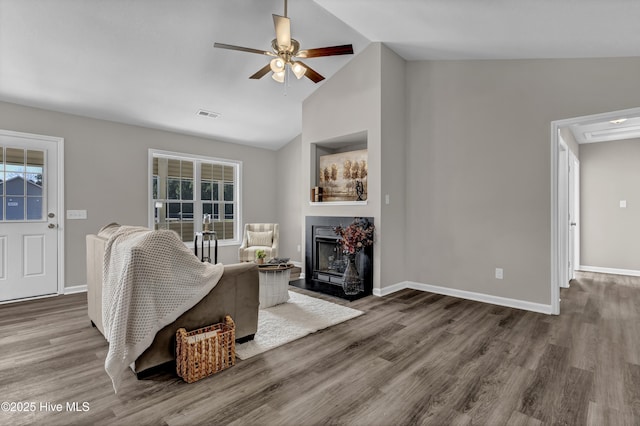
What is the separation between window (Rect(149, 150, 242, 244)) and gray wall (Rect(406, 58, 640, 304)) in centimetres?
355

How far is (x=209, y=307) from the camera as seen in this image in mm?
2295

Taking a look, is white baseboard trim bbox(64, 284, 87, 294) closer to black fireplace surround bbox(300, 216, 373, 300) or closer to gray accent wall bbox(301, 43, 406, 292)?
black fireplace surround bbox(300, 216, 373, 300)

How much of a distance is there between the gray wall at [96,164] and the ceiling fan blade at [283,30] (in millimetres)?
3195

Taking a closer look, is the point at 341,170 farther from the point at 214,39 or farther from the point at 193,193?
the point at 193,193

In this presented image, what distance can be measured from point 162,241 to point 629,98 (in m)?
4.22

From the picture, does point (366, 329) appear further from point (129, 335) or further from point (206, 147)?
point (206, 147)

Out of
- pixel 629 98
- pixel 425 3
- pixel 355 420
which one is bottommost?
pixel 355 420

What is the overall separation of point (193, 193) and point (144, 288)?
403cm

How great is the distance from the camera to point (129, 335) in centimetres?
190

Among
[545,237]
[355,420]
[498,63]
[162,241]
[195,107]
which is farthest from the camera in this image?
[195,107]

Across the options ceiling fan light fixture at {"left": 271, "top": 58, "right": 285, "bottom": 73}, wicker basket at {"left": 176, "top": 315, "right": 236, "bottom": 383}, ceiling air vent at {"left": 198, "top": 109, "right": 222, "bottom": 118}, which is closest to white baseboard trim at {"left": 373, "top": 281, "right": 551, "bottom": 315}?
wicker basket at {"left": 176, "top": 315, "right": 236, "bottom": 383}

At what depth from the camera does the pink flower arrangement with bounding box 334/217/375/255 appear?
13.2 feet

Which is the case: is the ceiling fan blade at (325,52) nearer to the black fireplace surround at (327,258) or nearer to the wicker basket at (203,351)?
the black fireplace surround at (327,258)

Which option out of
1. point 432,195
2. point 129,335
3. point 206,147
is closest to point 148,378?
point 129,335
